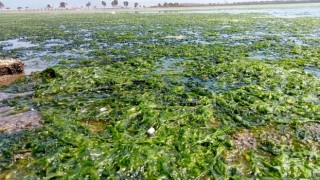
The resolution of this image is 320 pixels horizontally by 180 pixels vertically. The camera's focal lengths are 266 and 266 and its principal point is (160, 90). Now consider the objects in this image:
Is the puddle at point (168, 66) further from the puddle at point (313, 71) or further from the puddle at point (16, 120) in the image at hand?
the puddle at point (16, 120)

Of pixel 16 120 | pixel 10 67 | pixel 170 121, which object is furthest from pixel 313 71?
pixel 10 67

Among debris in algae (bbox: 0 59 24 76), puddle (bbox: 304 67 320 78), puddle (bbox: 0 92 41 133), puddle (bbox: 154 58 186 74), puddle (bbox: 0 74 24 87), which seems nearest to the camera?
puddle (bbox: 0 92 41 133)

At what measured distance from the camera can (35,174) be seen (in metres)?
3.24

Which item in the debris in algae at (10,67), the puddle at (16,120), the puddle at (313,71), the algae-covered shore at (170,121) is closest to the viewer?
the algae-covered shore at (170,121)

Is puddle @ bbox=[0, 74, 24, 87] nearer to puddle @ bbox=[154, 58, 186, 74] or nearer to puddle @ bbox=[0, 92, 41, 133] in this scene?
puddle @ bbox=[0, 92, 41, 133]

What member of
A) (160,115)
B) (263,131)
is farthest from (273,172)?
(160,115)

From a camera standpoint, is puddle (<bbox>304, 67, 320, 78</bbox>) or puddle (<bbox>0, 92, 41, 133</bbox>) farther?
puddle (<bbox>304, 67, 320, 78</bbox>)

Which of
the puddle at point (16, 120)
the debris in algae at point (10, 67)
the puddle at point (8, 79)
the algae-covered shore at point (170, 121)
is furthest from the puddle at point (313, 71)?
the debris in algae at point (10, 67)

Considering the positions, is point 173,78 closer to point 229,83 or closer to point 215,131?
point 229,83

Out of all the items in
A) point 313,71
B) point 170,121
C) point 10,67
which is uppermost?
point 10,67

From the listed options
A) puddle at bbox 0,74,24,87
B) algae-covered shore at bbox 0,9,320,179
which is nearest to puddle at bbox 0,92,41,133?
algae-covered shore at bbox 0,9,320,179

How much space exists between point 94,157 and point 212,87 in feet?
12.2

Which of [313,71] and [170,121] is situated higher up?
[313,71]

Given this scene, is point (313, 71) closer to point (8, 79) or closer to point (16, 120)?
point (16, 120)
